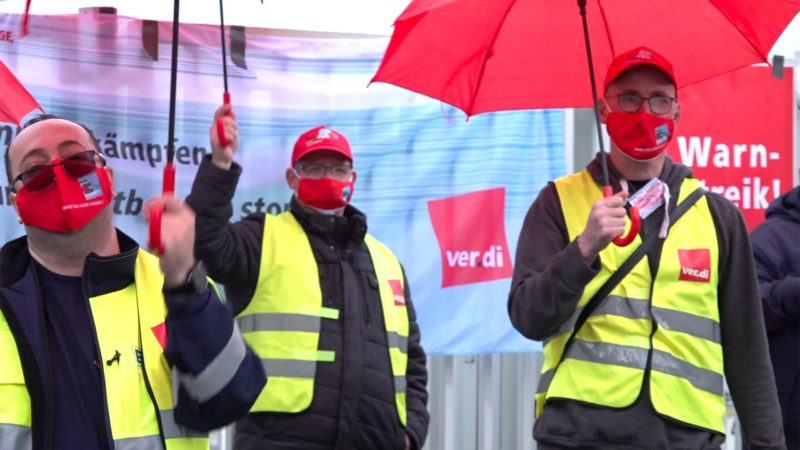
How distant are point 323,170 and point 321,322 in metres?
0.74

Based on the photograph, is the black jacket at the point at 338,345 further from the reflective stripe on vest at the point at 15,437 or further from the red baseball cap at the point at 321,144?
the reflective stripe on vest at the point at 15,437

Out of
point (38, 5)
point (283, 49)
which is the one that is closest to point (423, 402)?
point (283, 49)

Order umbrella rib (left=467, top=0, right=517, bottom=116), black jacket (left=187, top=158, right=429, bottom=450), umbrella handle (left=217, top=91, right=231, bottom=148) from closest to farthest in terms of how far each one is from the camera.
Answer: umbrella handle (left=217, top=91, right=231, bottom=148) < umbrella rib (left=467, top=0, right=517, bottom=116) < black jacket (left=187, top=158, right=429, bottom=450)

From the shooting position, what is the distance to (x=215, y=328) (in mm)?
3098

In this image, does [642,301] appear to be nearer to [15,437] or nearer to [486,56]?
[486,56]

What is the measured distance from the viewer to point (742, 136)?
7.44 meters

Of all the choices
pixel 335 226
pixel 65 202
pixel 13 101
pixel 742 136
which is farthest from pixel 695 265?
pixel 742 136

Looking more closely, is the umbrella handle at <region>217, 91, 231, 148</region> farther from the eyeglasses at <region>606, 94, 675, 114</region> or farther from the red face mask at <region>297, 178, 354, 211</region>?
the red face mask at <region>297, 178, 354, 211</region>

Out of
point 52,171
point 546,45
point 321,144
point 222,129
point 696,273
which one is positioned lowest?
point 696,273

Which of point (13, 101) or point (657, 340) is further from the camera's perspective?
point (13, 101)

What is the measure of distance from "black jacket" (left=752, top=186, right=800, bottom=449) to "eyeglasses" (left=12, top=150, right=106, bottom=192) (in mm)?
3540

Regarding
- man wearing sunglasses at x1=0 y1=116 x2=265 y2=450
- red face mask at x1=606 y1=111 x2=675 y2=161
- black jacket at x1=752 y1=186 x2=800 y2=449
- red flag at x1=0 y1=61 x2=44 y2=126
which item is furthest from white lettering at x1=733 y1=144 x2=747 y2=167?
man wearing sunglasses at x1=0 y1=116 x2=265 y2=450

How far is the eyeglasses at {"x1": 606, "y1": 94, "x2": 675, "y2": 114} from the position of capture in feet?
15.3

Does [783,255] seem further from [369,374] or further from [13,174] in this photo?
[13,174]
